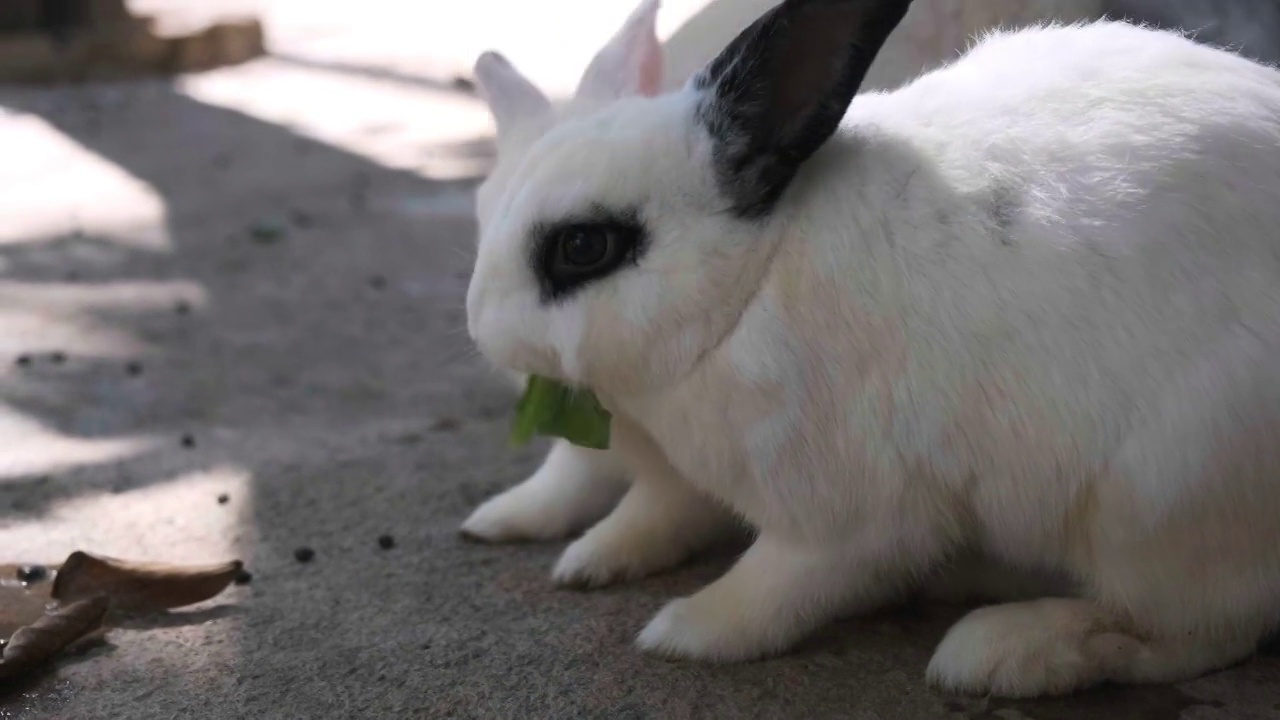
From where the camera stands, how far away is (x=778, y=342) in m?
1.88

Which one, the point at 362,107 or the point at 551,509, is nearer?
the point at 551,509

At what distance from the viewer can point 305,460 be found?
3.22 m

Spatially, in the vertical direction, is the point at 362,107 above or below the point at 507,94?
below

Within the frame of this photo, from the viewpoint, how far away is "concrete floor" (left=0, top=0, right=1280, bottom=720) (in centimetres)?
201

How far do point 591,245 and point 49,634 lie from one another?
1031 mm

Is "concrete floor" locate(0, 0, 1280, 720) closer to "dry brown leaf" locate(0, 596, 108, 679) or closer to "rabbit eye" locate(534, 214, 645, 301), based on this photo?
"dry brown leaf" locate(0, 596, 108, 679)

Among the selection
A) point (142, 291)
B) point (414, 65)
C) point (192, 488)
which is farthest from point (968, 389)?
point (414, 65)

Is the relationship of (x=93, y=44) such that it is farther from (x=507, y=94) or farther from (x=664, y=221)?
(x=664, y=221)

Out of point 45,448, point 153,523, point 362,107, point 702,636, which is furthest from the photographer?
point 362,107

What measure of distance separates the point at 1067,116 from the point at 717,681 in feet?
3.12

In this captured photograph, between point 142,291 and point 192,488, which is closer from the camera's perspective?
point 192,488

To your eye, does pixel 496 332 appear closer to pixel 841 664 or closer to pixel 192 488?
pixel 841 664

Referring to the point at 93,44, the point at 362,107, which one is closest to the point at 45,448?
the point at 362,107

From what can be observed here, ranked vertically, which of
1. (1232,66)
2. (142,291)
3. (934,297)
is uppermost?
(1232,66)
